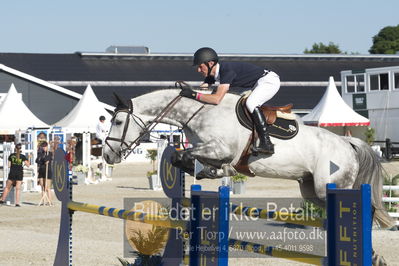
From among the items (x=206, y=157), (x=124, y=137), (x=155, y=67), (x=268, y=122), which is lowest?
(x=206, y=157)

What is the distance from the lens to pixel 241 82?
25.5ft

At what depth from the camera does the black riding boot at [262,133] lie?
7319 mm

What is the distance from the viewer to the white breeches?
7449 mm

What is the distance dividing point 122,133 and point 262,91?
133cm

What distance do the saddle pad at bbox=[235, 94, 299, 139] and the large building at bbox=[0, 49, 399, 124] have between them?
37477 millimetres

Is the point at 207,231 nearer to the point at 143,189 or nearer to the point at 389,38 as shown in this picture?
the point at 143,189

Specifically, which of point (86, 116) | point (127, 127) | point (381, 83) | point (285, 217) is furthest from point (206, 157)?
point (381, 83)

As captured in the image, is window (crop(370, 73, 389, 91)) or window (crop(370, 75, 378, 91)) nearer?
window (crop(370, 73, 389, 91))

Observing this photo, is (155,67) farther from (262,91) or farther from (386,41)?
(262,91)

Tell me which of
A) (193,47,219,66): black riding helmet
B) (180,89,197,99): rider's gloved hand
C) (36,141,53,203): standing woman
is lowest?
(36,141,53,203): standing woman

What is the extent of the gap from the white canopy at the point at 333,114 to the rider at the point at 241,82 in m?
25.7

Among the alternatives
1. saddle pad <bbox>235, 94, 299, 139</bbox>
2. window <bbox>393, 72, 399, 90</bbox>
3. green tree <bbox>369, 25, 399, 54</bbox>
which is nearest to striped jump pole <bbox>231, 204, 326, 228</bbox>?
saddle pad <bbox>235, 94, 299, 139</bbox>

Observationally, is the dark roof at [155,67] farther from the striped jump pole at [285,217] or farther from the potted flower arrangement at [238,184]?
the striped jump pole at [285,217]

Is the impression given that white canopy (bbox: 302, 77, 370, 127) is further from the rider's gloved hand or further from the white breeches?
the rider's gloved hand
